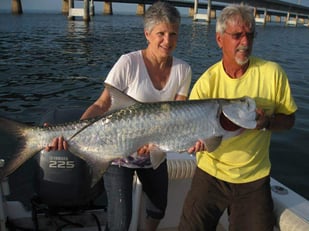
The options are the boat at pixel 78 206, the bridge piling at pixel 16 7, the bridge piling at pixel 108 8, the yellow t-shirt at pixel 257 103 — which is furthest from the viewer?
the bridge piling at pixel 108 8

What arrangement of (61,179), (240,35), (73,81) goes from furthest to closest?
(73,81) → (61,179) → (240,35)

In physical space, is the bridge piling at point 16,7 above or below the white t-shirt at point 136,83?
below

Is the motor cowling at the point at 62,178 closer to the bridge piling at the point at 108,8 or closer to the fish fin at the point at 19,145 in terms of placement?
the fish fin at the point at 19,145

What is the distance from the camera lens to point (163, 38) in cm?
372

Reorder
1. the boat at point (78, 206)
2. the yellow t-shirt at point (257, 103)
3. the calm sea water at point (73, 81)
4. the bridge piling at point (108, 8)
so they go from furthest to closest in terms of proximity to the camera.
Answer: the bridge piling at point (108, 8)
the calm sea water at point (73, 81)
the boat at point (78, 206)
the yellow t-shirt at point (257, 103)

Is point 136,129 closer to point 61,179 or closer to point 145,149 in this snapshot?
point 145,149

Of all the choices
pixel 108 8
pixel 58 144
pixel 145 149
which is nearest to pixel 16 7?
pixel 108 8

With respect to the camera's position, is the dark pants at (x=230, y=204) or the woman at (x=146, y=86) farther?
the woman at (x=146, y=86)

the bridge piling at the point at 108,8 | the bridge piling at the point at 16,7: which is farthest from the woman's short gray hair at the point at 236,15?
the bridge piling at the point at 108,8

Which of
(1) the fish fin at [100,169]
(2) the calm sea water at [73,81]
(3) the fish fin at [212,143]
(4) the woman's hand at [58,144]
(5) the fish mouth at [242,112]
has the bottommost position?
(2) the calm sea water at [73,81]

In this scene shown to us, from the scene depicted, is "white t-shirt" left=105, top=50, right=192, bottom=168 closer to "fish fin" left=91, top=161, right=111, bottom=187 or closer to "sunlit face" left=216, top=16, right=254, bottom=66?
A: "fish fin" left=91, top=161, right=111, bottom=187

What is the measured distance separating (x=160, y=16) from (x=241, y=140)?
142 cm

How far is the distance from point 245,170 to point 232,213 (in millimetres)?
453

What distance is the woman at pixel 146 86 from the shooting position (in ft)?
12.1
